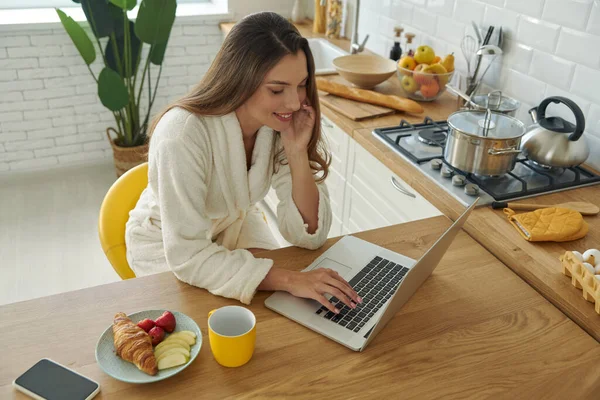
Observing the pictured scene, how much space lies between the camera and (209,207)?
1.73 meters

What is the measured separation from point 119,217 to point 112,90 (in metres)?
1.83

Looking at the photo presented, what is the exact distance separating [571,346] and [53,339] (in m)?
1.12

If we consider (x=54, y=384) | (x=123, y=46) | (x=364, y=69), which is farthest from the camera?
(x=123, y=46)

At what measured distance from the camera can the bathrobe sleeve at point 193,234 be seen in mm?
1367

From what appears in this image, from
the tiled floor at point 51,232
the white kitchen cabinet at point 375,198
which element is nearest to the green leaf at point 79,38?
the tiled floor at point 51,232

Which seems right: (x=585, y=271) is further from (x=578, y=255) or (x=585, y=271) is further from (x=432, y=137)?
(x=432, y=137)

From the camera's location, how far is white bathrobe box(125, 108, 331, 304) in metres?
1.39

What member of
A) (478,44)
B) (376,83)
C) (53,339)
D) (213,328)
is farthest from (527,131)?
(53,339)

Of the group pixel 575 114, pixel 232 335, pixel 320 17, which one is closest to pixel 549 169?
pixel 575 114

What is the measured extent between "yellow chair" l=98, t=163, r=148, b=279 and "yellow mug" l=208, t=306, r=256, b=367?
2.47ft

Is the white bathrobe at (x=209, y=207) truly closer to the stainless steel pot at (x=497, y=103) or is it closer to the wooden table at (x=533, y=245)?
the wooden table at (x=533, y=245)

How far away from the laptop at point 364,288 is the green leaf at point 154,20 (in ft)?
7.69

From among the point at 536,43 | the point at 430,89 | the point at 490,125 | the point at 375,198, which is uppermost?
the point at 536,43

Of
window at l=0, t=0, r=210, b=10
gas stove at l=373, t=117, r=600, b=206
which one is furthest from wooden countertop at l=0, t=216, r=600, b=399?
window at l=0, t=0, r=210, b=10
